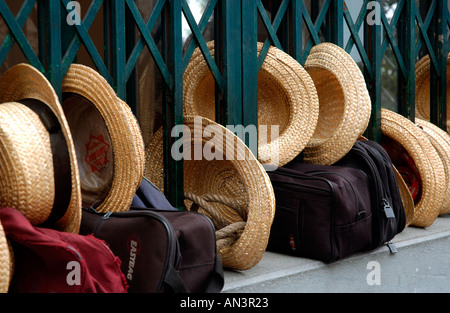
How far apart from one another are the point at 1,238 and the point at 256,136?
4.51 ft

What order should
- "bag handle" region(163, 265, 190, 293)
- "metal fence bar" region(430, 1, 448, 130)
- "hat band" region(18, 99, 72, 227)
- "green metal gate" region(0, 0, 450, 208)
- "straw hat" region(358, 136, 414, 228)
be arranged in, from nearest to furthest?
"bag handle" region(163, 265, 190, 293), "hat band" region(18, 99, 72, 227), "green metal gate" region(0, 0, 450, 208), "straw hat" region(358, 136, 414, 228), "metal fence bar" region(430, 1, 448, 130)

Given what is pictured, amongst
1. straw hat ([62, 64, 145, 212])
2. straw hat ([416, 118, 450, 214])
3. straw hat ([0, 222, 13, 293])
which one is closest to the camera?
straw hat ([0, 222, 13, 293])

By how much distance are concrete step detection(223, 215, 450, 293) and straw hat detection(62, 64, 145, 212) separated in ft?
1.51

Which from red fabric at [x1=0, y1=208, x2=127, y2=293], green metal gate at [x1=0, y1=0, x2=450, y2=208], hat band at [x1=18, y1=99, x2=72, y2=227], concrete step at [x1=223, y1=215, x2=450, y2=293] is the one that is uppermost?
green metal gate at [x1=0, y1=0, x2=450, y2=208]

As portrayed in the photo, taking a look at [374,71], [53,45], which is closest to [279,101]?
[374,71]

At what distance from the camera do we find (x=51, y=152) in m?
1.49

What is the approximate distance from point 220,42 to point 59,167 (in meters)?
1.08

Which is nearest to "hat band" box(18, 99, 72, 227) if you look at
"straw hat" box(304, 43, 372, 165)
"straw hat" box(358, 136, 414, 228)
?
"straw hat" box(304, 43, 372, 165)

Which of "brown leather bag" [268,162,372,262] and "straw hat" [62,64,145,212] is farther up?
"straw hat" [62,64,145,212]

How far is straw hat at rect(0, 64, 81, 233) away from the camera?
1.43 meters

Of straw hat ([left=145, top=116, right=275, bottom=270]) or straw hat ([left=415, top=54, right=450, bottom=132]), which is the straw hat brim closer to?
straw hat ([left=145, top=116, right=275, bottom=270])

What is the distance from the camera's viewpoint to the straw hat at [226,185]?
1.87m

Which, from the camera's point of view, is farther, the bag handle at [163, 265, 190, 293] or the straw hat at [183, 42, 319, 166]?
the straw hat at [183, 42, 319, 166]
